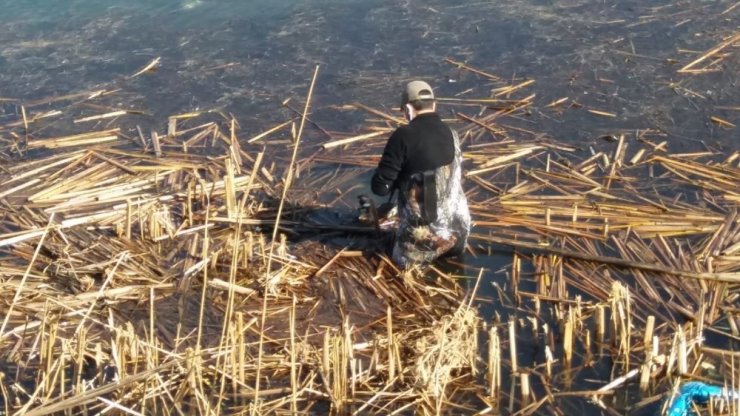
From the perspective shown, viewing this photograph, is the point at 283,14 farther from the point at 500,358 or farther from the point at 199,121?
the point at 500,358

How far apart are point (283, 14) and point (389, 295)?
21.8 ft

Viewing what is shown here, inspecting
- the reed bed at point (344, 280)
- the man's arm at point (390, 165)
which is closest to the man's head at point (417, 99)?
the man's arm at point (390, 165)

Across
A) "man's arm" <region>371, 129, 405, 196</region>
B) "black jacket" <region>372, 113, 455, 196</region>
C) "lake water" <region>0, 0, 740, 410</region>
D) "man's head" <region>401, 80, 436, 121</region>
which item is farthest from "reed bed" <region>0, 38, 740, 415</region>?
"man's head" <region>401, 80, 436, 121</region>

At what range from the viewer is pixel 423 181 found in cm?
745

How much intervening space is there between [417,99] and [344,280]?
145cm

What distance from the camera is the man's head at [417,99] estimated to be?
7320mm

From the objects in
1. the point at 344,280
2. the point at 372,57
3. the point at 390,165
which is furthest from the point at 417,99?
the point at 372,57

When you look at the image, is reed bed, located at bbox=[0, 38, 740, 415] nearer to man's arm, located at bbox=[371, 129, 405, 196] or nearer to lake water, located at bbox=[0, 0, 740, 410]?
lake water, located at bbox=[0, 0, 740, 410]

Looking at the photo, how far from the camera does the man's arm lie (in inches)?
291

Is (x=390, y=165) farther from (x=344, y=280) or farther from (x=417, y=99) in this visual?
(x=344, y=280)

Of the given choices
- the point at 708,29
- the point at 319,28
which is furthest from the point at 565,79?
the point at 319,28

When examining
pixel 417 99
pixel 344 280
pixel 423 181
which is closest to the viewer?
pixel 417 99

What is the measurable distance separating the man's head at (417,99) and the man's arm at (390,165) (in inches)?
6.9

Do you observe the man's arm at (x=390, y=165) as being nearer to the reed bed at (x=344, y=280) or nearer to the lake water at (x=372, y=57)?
the reed bed at (x=344, y=280)
